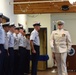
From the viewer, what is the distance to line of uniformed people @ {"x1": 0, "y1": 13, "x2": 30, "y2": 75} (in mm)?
4970

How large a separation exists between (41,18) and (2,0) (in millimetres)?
4255

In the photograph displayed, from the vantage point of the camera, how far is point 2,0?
730 centimetres

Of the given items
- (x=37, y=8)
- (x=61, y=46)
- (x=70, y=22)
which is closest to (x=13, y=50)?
(x=61, y=46)

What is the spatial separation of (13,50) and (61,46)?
4.03 ft

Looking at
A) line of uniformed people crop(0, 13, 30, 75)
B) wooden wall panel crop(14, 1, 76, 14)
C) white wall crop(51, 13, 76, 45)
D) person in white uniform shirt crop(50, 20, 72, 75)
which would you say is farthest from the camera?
white wall crop(51, 13, 76, 45)

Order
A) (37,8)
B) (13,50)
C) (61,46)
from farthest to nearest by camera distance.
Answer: (37,8), (13,50), (61,46)

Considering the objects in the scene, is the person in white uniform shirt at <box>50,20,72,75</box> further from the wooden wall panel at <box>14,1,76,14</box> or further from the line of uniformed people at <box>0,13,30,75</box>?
the wooden wall panel at <box>14,1,76,14</box>

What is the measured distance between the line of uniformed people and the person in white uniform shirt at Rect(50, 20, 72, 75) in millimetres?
1030

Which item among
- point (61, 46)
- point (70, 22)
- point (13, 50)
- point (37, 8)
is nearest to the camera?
point (61, 46)

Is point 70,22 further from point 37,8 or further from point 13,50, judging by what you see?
point 13,50

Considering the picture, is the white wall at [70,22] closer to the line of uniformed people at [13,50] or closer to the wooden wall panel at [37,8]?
the wooden wall panel at [37,8]

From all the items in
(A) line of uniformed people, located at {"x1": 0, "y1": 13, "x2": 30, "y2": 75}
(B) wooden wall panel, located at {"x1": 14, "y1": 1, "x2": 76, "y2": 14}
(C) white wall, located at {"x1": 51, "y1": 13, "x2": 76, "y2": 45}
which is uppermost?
(B) wooden wall panel, located at {"x1": 14, "y1": 1, "x2": 76, "y2": 14}

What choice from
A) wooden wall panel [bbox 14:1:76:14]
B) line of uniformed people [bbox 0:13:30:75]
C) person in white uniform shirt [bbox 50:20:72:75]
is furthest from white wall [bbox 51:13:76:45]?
person in white uniform shirt [bbox 50:20:72:75]

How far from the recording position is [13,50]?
589cm
